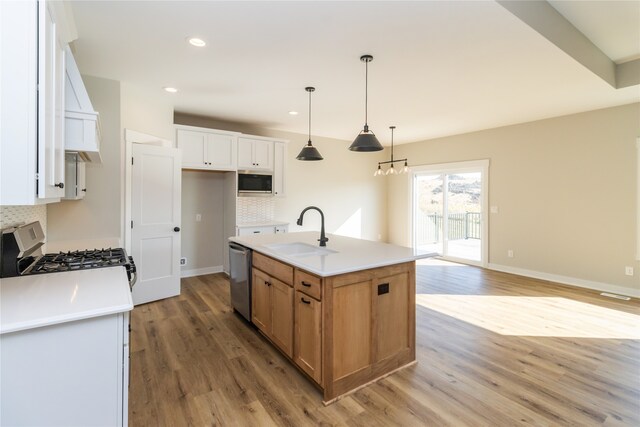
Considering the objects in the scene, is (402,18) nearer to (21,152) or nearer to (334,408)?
(21,152)

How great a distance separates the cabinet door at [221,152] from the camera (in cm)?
474

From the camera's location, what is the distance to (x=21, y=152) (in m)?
1.24

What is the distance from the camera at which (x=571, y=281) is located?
4824 mm

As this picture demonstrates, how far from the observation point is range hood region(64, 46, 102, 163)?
1.85 m

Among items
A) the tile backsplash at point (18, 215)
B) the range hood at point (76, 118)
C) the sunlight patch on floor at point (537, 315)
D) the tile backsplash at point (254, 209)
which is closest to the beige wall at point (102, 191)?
the tile backsplash at point (18, 215)

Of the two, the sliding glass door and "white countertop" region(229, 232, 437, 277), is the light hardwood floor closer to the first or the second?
"white countertop" region(229, 232, 437, 277)

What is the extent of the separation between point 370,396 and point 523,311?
8.52 ft

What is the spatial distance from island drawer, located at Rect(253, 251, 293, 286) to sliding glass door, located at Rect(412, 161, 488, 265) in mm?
4070

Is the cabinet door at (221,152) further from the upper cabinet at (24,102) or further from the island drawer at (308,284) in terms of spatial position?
the upper cabinet at (24,102)

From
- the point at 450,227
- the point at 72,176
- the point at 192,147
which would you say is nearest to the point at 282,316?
the point at 72,176

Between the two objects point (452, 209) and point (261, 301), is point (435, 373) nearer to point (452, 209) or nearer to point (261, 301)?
point (261, 301)

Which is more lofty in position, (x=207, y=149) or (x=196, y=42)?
(x=196, y=42)

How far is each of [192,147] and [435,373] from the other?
4179mm

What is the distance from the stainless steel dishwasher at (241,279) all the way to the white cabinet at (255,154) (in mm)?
2080
